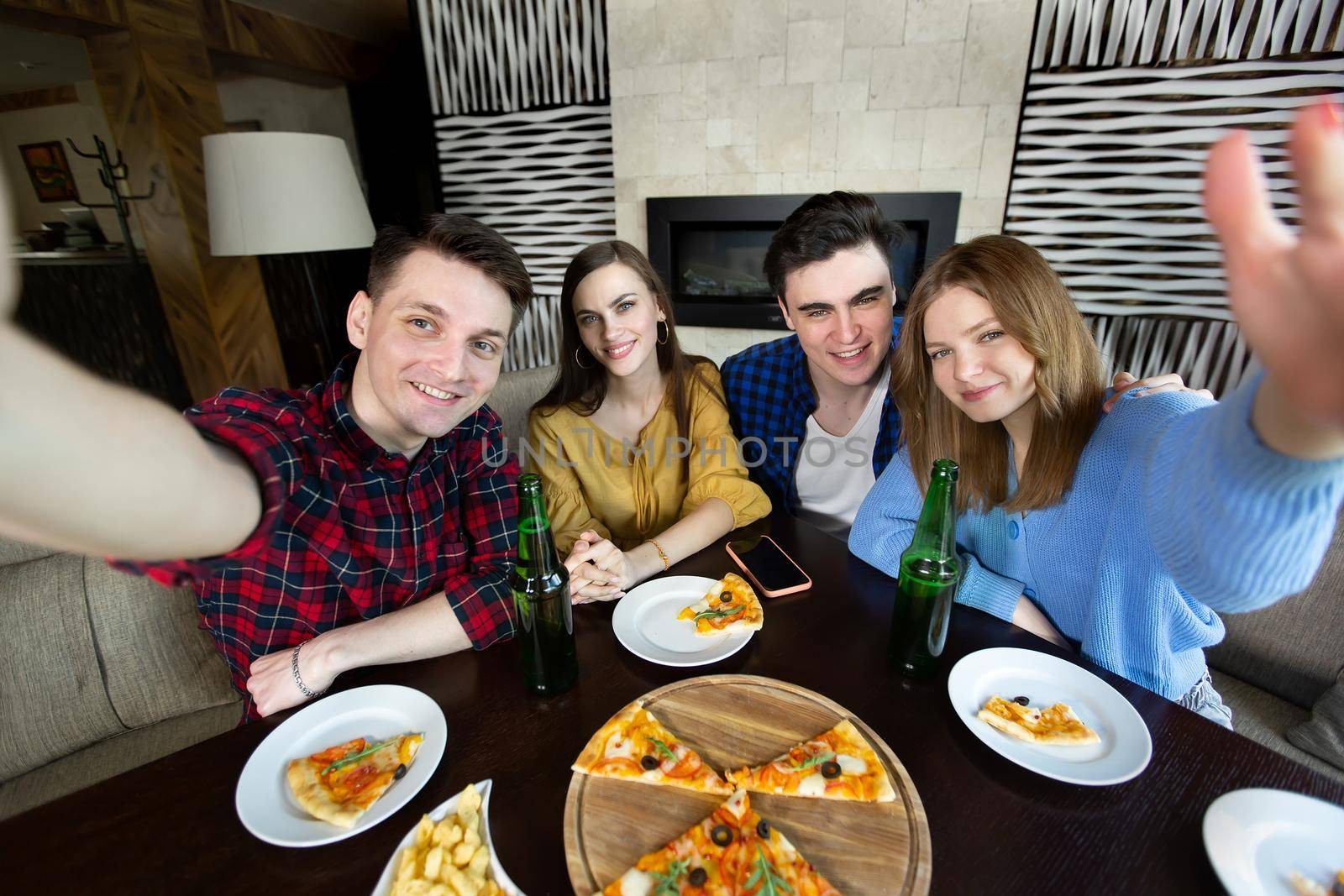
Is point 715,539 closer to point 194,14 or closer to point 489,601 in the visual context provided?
point 489,601

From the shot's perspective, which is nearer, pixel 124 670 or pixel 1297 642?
pixel 124 670

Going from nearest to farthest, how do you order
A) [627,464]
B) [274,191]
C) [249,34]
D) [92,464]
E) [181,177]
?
1. [92,464]
2. [627,464]
3. [274,191]
4. [181,177]
5. [249,34]

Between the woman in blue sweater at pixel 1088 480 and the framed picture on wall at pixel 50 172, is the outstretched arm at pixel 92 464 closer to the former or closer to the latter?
the woman in blue sweater at pixel 1088 480

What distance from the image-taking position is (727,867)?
0.66m

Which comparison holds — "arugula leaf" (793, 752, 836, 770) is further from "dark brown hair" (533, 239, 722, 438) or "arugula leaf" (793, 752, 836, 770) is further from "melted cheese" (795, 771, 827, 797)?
"dark brown hair" (533, 239, 722, 438)

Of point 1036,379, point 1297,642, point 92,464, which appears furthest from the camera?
point 1297,642

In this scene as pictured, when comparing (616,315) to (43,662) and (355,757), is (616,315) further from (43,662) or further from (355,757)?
(43,662)

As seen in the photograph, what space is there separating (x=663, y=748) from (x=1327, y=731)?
5.07 feet

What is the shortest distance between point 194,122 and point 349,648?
3.62 meters

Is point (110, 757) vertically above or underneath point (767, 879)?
underneath

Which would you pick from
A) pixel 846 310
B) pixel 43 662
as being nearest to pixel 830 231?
pixel 846 310

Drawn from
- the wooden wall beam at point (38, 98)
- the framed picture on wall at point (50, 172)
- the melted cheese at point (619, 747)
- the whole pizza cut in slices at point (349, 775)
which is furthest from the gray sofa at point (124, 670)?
the wooden wall beam at point (38, 98)

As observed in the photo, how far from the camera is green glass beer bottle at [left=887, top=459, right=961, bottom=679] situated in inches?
34.8

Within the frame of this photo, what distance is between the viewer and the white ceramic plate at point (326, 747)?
699 mm
